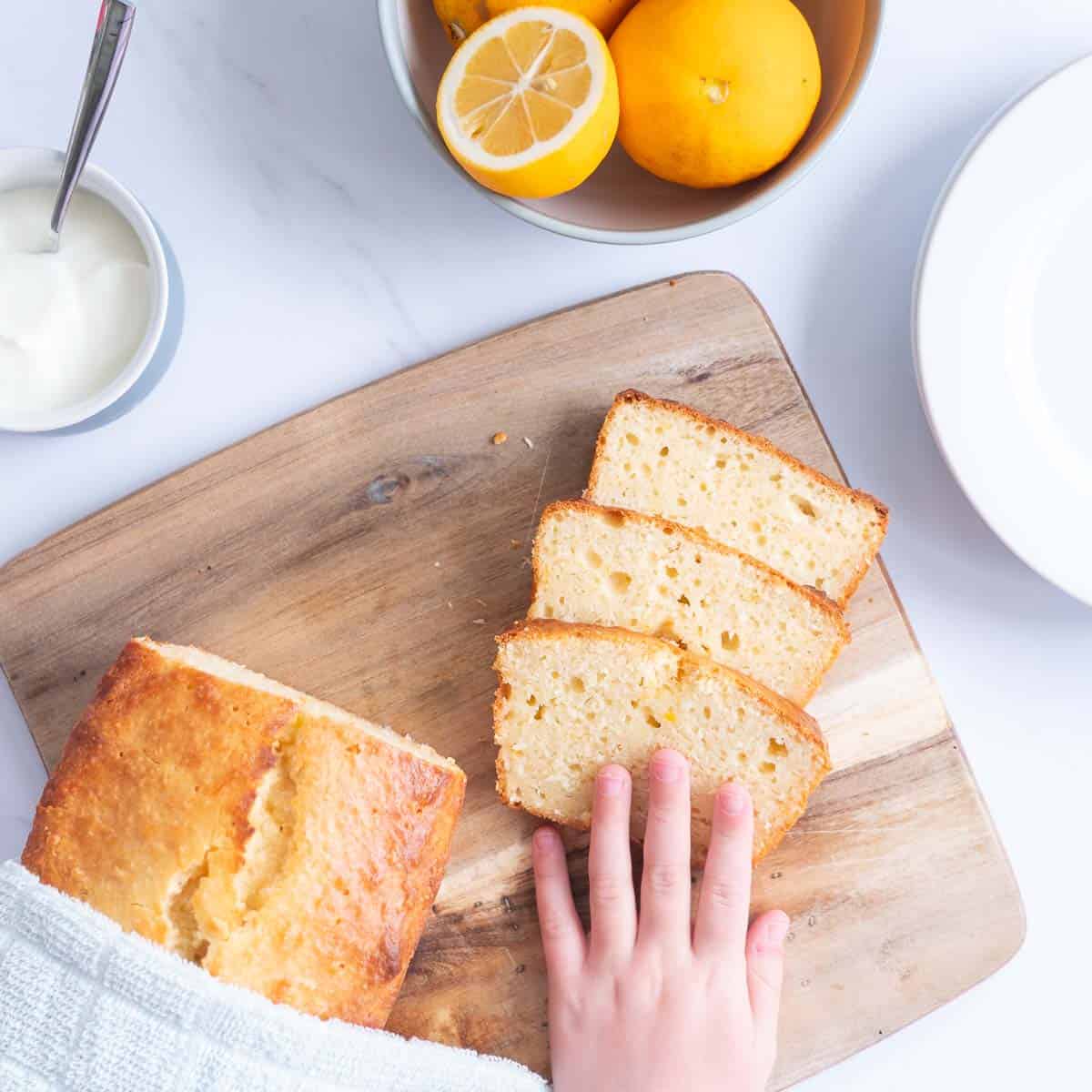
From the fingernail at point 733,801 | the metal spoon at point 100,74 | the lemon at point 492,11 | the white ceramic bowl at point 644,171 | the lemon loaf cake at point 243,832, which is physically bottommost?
the fingernail at point 733,801

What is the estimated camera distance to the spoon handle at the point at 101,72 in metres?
1.86

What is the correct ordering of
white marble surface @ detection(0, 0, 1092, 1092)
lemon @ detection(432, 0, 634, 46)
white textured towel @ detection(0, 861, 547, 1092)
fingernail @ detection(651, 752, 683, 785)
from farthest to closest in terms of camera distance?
white marble surface @ detection(0, 0, 1092, 1092), fingernail @ detection(651, 752, 683, 785), lemon @ detection(432, 0, 634, 46), white textured towel @ detection(0, 861, 547, 1092)

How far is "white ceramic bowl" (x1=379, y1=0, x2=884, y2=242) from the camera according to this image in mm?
1903

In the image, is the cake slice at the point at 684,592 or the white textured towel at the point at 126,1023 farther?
the cake slice at the point at 684,592

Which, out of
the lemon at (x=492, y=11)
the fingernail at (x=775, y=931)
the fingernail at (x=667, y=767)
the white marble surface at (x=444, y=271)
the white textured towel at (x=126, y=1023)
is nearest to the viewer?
the white textured towel at (x=126, y=1023)

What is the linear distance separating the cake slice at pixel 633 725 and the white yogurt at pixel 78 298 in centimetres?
89

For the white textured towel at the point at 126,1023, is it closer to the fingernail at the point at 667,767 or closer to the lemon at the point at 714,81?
the fingernail at the point at 667,767

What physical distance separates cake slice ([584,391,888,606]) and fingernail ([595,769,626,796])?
0.49 metres

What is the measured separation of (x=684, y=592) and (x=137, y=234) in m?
1.18

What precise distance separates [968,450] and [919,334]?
0.80 feet

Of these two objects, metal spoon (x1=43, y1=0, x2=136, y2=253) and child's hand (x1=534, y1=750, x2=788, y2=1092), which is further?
child's hand (x1=534, y1=750, x2=788, y2=1092)

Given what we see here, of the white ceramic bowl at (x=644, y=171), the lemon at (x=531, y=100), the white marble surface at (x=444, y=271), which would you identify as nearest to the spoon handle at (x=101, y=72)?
the white marble surface at (x=444, y=271)

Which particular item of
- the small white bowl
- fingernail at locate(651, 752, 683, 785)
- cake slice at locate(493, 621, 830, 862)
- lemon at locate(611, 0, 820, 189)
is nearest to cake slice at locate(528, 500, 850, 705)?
cake slice at locate(493, 621, 830, 862)

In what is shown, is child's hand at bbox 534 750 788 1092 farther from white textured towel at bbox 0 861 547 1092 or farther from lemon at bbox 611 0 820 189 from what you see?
lemon at bbox 611 0 820 189
